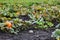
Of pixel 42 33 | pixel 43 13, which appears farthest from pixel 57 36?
pixel 43 13

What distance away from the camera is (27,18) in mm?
4805

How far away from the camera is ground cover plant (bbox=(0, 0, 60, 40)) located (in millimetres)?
4043

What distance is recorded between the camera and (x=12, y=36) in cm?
385

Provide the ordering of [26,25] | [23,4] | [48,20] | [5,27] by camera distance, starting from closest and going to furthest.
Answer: [5,27]
[26,25]
[48,20]
[23,4]

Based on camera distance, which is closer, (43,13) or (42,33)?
(42,33)

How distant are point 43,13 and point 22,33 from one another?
1.22 metres

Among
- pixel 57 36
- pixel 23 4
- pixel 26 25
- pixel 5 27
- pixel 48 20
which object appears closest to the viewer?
pixel 57 36

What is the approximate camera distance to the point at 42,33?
411cm

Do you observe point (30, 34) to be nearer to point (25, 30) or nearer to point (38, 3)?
point (25, 30)

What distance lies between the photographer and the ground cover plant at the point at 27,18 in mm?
4043

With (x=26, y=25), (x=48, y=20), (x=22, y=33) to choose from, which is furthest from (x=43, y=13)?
(x=22, y=33)

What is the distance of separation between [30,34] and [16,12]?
1.16 m

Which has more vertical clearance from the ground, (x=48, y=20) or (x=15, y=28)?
(x=48, y=20)

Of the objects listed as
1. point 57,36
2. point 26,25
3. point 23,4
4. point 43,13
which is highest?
point 23,4
